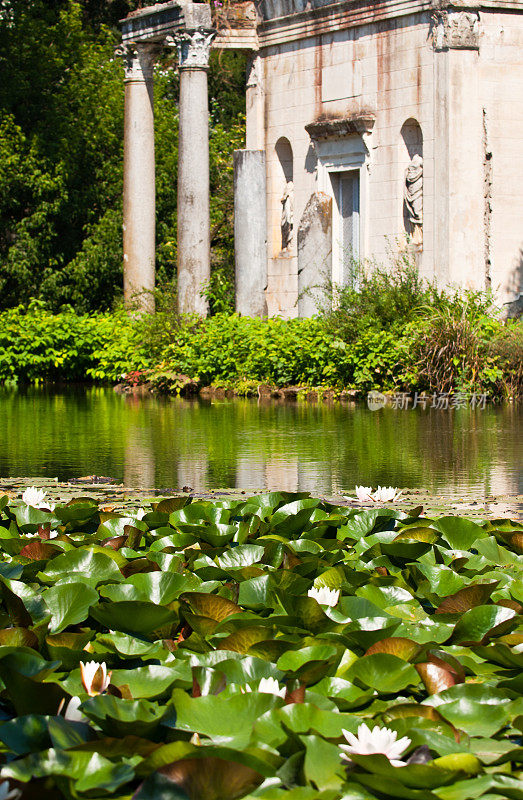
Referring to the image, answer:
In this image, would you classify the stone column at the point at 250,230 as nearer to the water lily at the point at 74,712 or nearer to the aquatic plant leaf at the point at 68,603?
the aquatic plant leaf at the point at 68,603

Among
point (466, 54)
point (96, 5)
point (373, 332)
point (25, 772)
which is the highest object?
point (96, 5)

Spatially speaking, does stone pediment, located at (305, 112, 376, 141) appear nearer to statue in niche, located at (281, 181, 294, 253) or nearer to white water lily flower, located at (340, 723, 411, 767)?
statue in niche, located at (281, 181, 294, 253)

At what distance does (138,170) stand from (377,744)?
70.5ft

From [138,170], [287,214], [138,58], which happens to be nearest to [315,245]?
[287,214]

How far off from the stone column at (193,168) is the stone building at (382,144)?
1260 mm

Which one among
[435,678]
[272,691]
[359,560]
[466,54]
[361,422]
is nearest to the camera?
[272,691]

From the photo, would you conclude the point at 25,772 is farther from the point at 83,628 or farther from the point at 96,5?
the point at 96,5

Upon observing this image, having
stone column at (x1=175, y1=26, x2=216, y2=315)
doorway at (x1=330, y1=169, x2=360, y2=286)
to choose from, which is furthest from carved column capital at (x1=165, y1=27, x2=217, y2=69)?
doorway at (x1=330, y1=169, x2=360, y2=286)

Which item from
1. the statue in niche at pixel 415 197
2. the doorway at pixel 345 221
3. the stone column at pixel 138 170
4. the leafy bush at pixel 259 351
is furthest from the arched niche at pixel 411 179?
the stone column at pixel 138 170

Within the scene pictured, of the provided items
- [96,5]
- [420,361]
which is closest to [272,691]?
[420,361]

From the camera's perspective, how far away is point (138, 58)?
23.6m

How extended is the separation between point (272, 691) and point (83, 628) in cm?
99

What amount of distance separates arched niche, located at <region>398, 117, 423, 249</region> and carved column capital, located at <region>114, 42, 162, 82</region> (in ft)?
17.8

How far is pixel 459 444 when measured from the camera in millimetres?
11859
